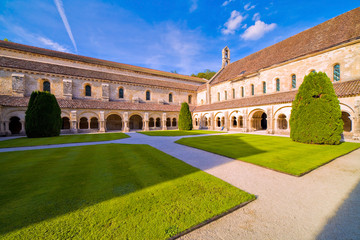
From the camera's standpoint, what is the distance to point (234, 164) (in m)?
5.40

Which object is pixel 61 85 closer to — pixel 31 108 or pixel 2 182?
pixel 31 108

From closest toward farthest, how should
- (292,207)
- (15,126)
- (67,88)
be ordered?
(292,207) → (15,126) → (67,88)

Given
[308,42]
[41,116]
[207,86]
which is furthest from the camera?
[207,86]

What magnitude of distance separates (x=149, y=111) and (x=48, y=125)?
13.5m

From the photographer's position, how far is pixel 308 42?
57.6 feet

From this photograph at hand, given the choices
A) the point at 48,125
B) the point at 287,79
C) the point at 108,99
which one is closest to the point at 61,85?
the point at 108,99

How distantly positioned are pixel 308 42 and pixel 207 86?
630 inches

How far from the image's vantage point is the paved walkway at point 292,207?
7.04 feet

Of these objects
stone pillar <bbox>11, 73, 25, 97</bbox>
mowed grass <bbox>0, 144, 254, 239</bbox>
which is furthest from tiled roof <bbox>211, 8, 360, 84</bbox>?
stone pillar <bbox>11, 73, 25, 97</bbox>

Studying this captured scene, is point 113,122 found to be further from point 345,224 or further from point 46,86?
point 345,224

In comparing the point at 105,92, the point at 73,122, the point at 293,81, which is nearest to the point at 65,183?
the point at 73,122

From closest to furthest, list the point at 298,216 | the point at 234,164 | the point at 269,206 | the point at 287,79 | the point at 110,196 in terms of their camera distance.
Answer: the point at 298,216
the point at 269,206
the point at 110,196
the point at 234,164
the point at 287,79

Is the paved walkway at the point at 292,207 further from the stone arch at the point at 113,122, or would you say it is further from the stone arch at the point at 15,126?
the stone arch at the point at 15,126

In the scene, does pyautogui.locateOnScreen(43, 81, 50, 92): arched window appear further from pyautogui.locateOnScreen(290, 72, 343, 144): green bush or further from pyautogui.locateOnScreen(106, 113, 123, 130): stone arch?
pyautogui.locateOnScreen(290, 72, 343, 144): green bush
